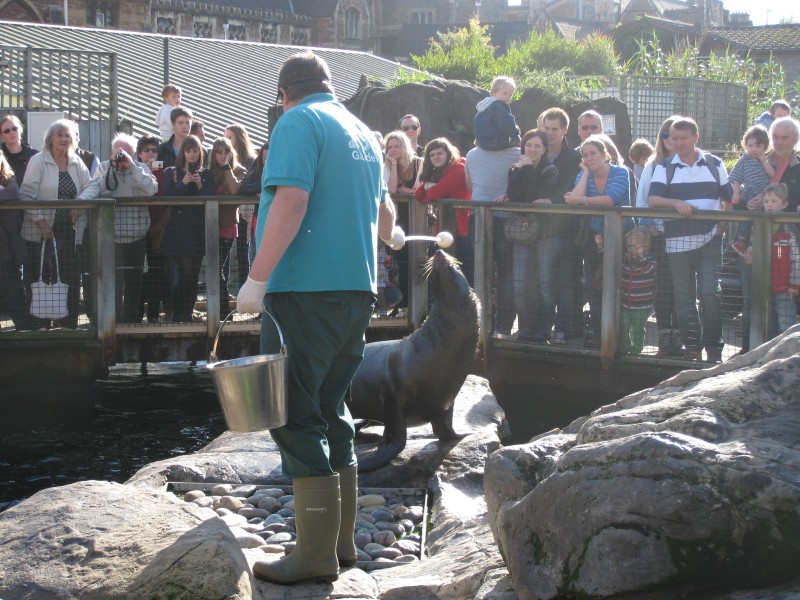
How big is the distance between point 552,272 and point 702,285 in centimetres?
129

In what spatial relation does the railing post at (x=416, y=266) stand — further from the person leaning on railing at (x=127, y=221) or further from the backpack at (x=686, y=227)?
the backpack at (x=686, y=227)

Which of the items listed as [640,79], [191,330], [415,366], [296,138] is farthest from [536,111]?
[296,138]

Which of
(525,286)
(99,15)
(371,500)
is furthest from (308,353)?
(99,15)

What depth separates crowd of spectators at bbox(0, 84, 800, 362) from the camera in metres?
8.52

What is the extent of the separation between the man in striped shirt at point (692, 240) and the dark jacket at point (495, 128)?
1.84 m

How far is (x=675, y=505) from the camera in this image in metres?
3.39

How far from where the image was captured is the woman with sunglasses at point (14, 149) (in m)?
10.3

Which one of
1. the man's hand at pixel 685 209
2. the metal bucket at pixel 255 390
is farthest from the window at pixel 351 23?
the metal bucket at pixel 255 390

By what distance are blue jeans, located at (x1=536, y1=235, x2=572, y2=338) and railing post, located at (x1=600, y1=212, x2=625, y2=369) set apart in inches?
13.0

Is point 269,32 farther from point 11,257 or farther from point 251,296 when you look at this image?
point 251,296

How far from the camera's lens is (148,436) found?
29.9 feet

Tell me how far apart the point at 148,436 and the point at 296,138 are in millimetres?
5303

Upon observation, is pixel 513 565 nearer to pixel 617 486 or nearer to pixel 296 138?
pixel 617 486

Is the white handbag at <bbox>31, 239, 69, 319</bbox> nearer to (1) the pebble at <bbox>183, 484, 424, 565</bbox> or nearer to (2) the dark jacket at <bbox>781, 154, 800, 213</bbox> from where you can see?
(1) the pebble at <bbox>183, 484, 424, 565</bbox>
